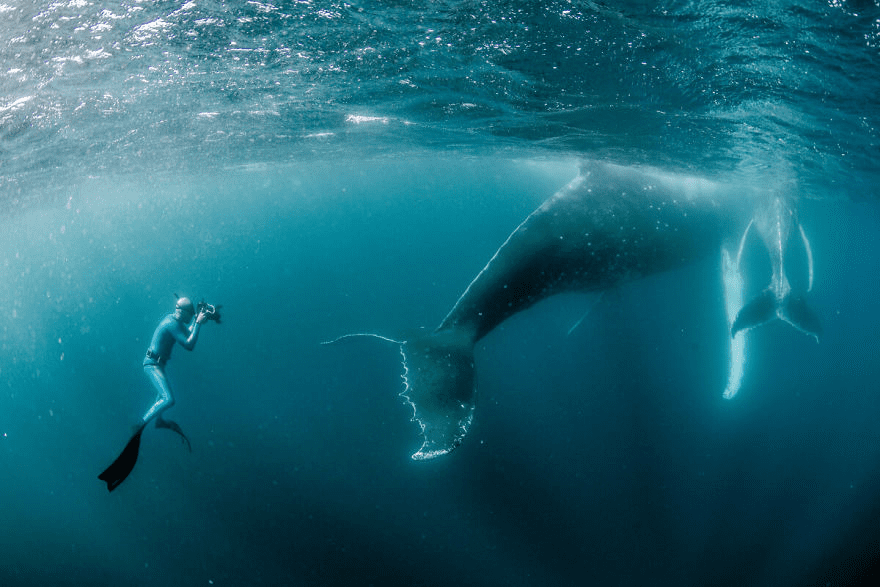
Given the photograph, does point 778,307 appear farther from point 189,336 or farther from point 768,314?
point 189,336

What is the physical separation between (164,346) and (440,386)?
8.63m

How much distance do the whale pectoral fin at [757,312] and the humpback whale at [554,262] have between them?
5.87 feet

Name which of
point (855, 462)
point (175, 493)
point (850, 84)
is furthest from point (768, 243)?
point (175, 493)

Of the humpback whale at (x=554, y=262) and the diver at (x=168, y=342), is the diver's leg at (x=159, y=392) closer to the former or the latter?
the diver at (x=168, y=342)

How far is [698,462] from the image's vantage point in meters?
18.2

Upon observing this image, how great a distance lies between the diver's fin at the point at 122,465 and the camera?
24.1ft

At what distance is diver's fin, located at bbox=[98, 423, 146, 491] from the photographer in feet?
24.1

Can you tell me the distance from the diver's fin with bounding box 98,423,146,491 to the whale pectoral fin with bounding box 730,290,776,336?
12.6 m

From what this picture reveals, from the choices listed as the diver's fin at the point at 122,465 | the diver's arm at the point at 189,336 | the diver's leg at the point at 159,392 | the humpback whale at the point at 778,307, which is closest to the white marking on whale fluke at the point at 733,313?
the humpback whale at the point at 778,307

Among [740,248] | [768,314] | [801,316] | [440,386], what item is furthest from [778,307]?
[440,386]

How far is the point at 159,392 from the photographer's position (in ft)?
35.3

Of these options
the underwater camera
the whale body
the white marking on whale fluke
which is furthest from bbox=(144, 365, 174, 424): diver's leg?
the white marking on whale fluke

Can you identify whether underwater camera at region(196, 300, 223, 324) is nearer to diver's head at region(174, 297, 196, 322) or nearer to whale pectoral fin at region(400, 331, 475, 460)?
diver's head at region(174, 297, 196, 322)

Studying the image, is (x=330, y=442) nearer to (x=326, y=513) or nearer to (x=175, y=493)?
(x=175, y=493)
